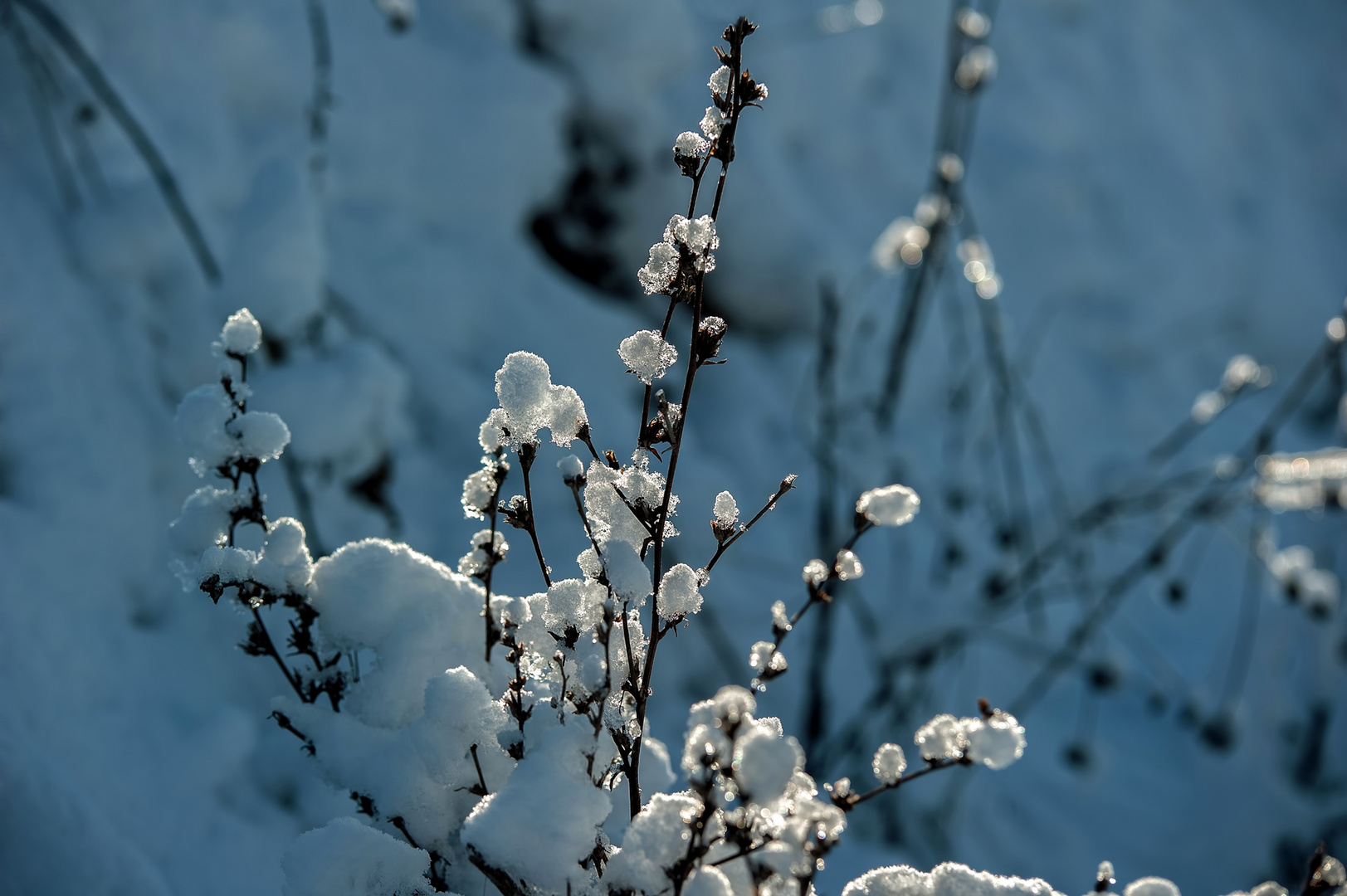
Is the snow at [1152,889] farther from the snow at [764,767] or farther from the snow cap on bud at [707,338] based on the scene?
the snow cap on bud at [707,338]

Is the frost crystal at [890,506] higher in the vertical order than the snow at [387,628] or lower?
higher

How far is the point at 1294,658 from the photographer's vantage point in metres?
1.77

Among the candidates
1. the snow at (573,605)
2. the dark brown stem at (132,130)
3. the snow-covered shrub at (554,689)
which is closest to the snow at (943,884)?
the snow-covered shrub at (554,689)

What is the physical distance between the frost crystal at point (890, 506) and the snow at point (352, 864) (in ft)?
1.12

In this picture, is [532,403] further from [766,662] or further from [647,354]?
[766,662]

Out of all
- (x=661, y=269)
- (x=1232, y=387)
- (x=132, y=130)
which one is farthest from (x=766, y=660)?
(x=1232, y=387)

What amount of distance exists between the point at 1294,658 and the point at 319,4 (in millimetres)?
2475

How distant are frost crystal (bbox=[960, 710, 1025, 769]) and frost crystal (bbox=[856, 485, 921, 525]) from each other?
0.37ft

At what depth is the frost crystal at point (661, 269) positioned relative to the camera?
431 mm

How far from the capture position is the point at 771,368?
200cm

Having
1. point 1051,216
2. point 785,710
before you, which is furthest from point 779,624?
point 1051,216

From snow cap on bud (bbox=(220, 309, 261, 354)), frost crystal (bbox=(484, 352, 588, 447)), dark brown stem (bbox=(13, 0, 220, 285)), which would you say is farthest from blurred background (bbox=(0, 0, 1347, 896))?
frost crystal (bbox=(484, 352, 588, 447))

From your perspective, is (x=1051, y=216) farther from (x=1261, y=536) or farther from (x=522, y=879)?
(x=522, y=879)

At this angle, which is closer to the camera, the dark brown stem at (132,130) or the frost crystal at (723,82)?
the frost crystal at (723,82)
